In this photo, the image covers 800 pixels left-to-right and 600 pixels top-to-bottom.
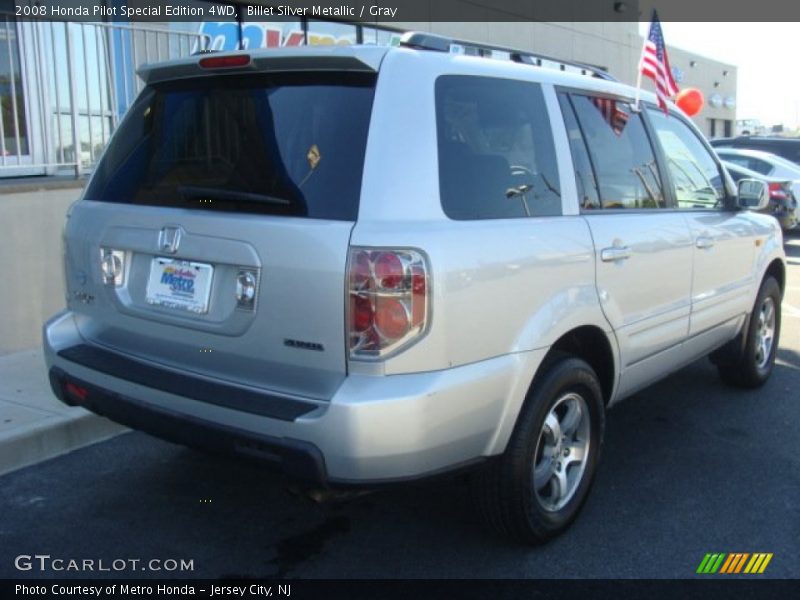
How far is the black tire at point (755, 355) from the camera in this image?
5496 mm

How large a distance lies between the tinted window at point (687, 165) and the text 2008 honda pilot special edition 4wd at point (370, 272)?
64 cm

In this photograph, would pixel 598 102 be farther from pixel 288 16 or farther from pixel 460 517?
pixel 288 16

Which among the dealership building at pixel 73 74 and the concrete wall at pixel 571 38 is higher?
the concrete wall at pixel 571 38

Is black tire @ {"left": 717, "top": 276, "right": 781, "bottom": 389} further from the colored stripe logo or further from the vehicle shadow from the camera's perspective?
the colored stripe logo

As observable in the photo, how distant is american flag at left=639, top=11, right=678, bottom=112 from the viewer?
598 centimetres

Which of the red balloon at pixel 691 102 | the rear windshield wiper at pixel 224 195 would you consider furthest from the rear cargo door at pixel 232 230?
the red balloon at pixel 691 102

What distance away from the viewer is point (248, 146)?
3.08 m

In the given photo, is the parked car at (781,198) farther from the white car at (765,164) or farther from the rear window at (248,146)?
the rear window at (248,146)

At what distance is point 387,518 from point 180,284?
4.78 ft

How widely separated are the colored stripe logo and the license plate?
2233 mm

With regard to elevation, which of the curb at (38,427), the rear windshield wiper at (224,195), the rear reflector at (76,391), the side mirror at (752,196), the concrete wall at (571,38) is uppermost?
the concrete wall at (571,38)

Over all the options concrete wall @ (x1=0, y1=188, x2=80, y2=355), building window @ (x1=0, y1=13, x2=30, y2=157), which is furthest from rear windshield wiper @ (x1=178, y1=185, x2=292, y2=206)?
building window @ (x1=0, y1=13, x2=30, y2=157)

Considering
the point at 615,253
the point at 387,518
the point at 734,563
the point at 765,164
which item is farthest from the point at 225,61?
the point at 765,164

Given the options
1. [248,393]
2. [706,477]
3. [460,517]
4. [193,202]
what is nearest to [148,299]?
[193,202]
